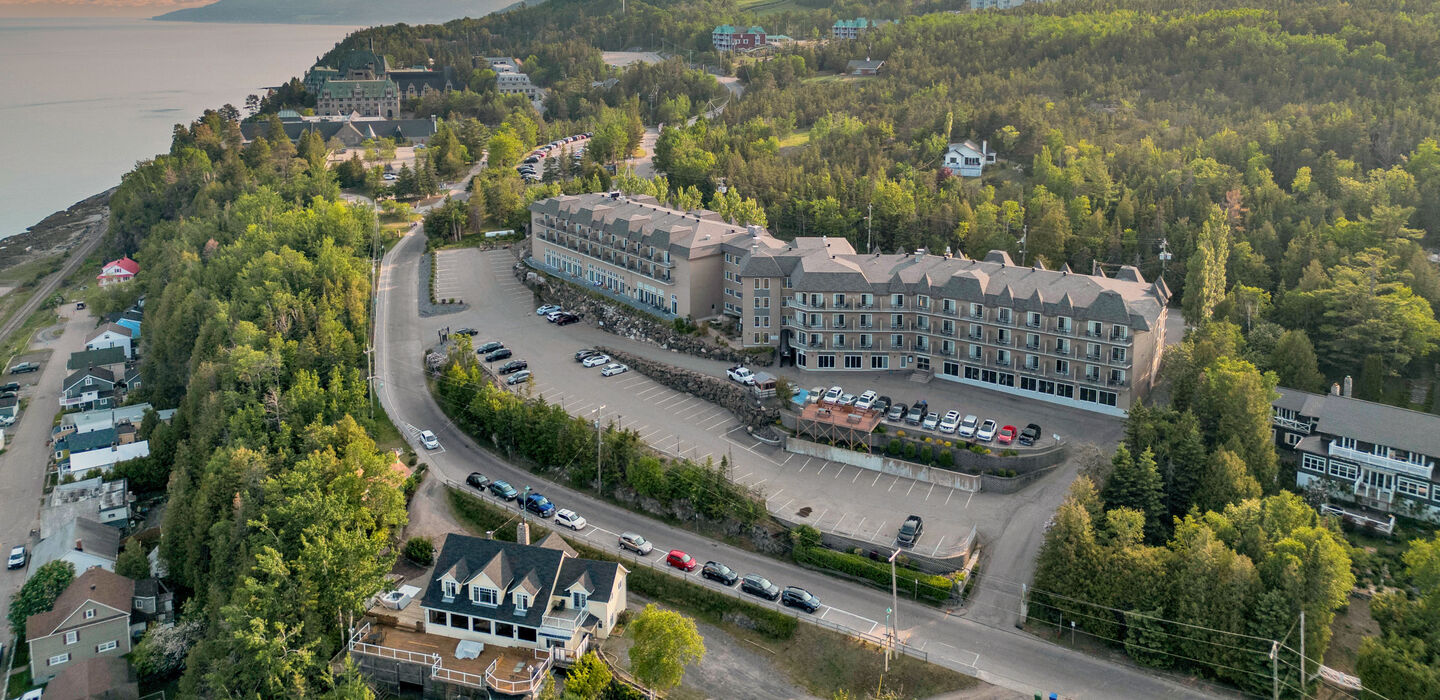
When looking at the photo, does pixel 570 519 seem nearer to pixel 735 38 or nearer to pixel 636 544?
pixel 636 544

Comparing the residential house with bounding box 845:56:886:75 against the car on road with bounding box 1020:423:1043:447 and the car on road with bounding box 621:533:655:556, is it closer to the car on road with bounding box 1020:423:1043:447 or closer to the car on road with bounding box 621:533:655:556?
the car on road with bounding box 1020:423:1043:447

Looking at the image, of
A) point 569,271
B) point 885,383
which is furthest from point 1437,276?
point 569,271

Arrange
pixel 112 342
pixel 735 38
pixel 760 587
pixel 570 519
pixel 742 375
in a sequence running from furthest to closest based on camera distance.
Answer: pixel 735 38 < pixel 112 342 < pixel 742 375 < pixel 570 519 < pixel 760 587

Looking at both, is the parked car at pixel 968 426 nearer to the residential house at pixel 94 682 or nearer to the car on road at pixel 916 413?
the car on road at pixel 916 413

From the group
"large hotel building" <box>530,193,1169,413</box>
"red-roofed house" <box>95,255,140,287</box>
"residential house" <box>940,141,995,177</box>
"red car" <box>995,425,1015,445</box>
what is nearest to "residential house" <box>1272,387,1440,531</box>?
"large hotel building" <box>530,193,1169,413</box>

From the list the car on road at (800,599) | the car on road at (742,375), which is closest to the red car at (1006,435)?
the car on road at (742,375)

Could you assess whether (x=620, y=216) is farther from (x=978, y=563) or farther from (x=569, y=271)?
(x=978, y=563)

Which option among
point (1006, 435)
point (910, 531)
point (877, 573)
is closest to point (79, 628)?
point (877, 573)
